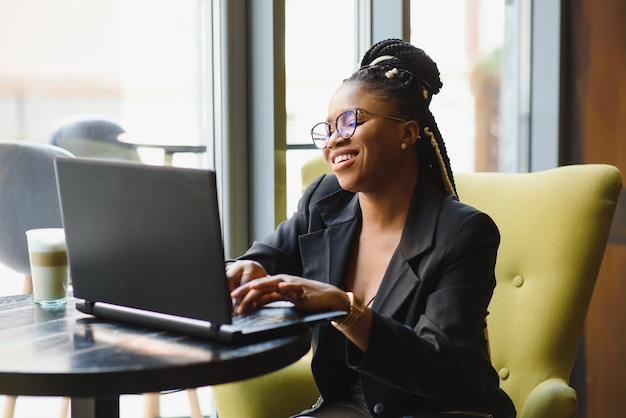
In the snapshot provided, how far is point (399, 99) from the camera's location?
71.3 inches

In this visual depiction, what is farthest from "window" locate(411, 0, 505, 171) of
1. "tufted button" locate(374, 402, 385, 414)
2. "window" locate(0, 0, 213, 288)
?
"tufted button" locate(374, 402, 385, 414)

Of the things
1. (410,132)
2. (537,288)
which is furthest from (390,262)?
(537,288)

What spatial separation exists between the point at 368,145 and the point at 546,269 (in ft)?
2.02

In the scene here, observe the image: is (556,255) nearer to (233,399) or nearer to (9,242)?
(233,399)

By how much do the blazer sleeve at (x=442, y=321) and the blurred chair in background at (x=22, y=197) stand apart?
967mm

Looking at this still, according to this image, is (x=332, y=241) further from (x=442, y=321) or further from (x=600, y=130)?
(x=600, y=130)

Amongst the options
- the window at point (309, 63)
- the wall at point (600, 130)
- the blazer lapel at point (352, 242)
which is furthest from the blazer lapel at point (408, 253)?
the wall at point (600, 130)

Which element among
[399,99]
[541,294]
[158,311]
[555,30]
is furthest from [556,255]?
[555,30]

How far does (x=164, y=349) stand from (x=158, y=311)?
105 mm

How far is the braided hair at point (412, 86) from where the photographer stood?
1815mm

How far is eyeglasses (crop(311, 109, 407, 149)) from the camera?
1765mm

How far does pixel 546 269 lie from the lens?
2080 millimetres

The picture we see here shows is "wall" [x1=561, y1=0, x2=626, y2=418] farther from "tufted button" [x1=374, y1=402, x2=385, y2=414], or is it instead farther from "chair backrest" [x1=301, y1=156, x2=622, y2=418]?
"tufted button" [x1=374, y1=402, x2=385, y2=414]

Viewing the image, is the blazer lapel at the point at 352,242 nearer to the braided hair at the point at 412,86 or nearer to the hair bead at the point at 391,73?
the braided hair at the point at 412,86
